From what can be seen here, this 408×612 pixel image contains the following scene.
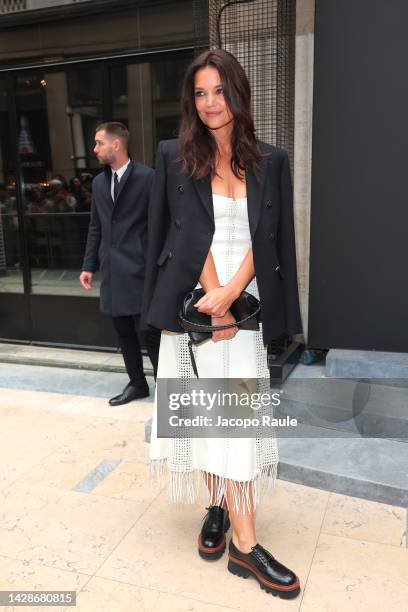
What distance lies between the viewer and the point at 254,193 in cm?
224

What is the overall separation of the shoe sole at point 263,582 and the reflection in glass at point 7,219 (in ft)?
14.5

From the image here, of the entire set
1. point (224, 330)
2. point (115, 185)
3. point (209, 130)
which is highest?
point (209, 130)

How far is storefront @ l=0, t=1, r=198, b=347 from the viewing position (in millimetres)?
5027

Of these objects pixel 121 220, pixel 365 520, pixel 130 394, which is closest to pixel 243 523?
pixel 365 520

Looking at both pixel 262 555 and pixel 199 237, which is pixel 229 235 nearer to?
pixel 199 237

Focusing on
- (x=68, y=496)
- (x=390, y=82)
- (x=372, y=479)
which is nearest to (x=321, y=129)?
(x=390, y=82)

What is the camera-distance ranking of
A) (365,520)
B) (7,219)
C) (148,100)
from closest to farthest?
(365,520), (148,100), (7,219)

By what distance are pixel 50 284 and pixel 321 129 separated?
3290 millimetres

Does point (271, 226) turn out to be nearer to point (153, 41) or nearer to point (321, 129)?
point (321, 129)

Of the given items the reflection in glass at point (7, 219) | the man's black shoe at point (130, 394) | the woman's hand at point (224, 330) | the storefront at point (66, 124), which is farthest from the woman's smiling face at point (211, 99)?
the reflection in glass at point (7, 219)

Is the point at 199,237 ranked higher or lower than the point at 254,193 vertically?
lower

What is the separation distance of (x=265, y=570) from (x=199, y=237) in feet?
4.64

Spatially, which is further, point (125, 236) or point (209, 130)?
point (125, 236)

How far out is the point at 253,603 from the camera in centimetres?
231
